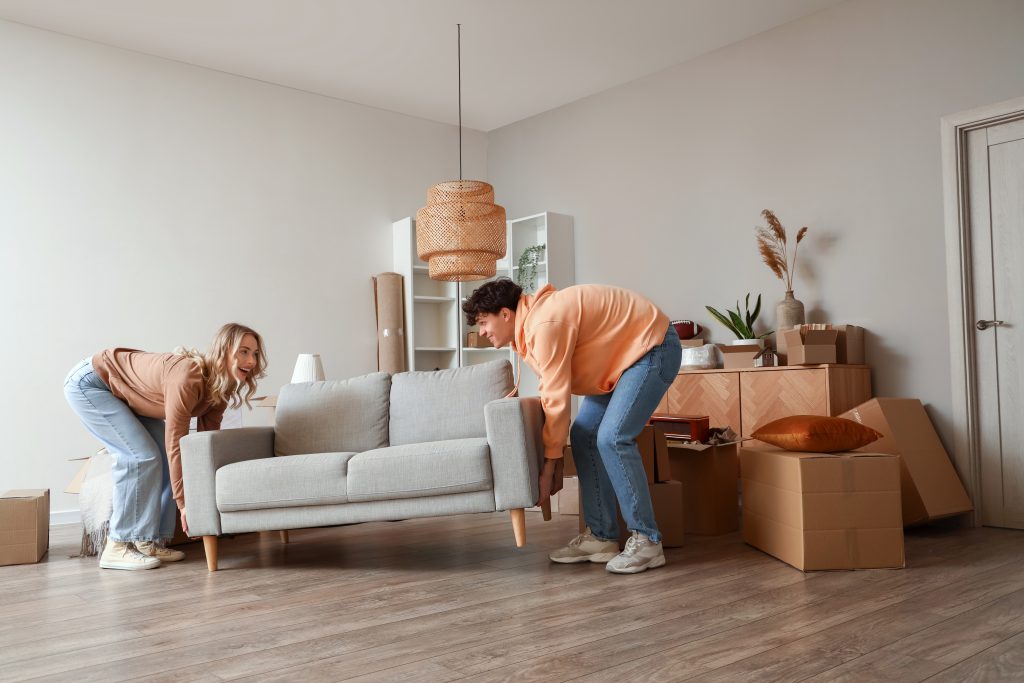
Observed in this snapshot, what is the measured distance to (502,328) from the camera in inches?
113

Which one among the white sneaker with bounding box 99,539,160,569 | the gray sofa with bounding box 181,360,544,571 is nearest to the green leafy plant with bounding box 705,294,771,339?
the gray sofa with bounding box 181,360,544,571

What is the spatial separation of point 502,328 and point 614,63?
10.4 feet

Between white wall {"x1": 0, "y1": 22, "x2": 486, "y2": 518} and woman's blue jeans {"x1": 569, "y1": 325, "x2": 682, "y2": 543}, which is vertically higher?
white wall {"x1": 0, "y1": 22, "x2": 486, "y2": 518}

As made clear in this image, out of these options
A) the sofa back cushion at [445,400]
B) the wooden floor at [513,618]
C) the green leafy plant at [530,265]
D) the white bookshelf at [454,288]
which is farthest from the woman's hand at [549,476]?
the green leafy plant at [530,265]

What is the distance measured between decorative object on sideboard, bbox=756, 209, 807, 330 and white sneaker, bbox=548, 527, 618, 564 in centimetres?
197

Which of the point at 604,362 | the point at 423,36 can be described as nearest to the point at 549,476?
the point at 604,362

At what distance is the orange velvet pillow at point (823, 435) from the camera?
2.83 metres

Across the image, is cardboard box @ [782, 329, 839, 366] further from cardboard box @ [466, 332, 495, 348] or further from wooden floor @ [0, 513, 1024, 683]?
cardboard box @ [466, 332, 495, 348]

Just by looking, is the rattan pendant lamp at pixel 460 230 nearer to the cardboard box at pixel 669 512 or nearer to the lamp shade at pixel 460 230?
the lamp shade at pixel 460 230

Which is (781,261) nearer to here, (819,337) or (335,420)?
(819,337)

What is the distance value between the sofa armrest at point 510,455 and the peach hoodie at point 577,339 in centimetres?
8

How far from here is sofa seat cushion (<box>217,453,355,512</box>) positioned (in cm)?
291

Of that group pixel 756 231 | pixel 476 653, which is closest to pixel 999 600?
Result: pixel 476 653

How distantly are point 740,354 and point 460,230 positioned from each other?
1.68 metres
